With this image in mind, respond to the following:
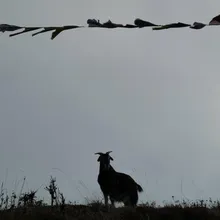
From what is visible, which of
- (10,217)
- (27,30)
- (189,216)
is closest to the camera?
(27,30)

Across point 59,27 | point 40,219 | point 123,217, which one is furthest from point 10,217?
point 59,27

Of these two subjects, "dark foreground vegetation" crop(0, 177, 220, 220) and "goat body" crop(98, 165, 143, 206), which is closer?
"dark foreground vegetation" crop(0, 177, 220, 220)

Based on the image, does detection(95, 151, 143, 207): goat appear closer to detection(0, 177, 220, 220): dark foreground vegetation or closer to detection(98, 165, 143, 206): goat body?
detection(98, 165, 143, 206): goat body

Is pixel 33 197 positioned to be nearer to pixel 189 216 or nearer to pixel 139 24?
pixel 189 216

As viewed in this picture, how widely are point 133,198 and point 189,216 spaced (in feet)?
21.0

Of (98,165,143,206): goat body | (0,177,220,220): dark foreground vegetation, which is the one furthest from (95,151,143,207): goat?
(0,177,220,220): dark foreground vegetation

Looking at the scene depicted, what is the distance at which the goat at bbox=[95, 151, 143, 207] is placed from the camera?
16.2 meters

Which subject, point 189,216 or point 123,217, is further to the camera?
point 189,216

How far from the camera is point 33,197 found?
11.3 metres

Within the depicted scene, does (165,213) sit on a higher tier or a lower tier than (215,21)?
higher

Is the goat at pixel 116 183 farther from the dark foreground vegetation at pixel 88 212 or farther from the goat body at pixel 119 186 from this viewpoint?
the dark foreground vegetation at pixel 88 212

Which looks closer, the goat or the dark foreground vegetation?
the dark foreground vegetation

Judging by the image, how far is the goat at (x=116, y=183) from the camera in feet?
53.2

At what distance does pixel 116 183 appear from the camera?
16.5 m
